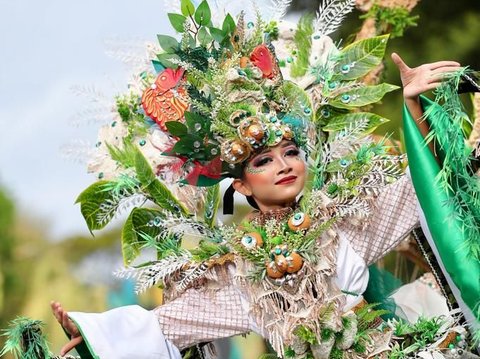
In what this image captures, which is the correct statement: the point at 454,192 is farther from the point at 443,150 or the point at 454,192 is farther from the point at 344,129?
the point at 344,129

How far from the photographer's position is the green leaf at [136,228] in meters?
3.60

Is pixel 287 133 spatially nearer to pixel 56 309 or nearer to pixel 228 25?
pixel 228 25

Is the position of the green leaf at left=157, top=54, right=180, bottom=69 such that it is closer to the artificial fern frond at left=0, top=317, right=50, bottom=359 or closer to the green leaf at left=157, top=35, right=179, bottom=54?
the green leaf at left=157, top=35, right=179, bottom=54

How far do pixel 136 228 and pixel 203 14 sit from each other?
2.38 feet

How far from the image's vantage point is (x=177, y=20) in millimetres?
3510

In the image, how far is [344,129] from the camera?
3.53 meters

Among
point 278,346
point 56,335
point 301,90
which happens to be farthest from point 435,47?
point 278,346

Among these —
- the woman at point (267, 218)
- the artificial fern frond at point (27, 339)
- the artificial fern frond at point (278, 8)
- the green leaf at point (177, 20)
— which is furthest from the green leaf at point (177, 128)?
the artificial fern frond at point (27, 339)

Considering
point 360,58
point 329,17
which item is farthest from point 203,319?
point 329,17

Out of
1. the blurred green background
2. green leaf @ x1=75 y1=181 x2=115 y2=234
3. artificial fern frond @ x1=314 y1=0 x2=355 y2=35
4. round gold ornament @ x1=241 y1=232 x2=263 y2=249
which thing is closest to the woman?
round gold ornament @ x1=241 y1=232 x2=263 y2=249

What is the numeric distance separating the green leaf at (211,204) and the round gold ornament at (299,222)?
35cm

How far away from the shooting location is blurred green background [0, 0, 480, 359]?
8.27 m

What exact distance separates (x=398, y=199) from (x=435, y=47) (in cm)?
530

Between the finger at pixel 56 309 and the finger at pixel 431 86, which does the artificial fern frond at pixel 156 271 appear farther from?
the finger at pixel 431 86
